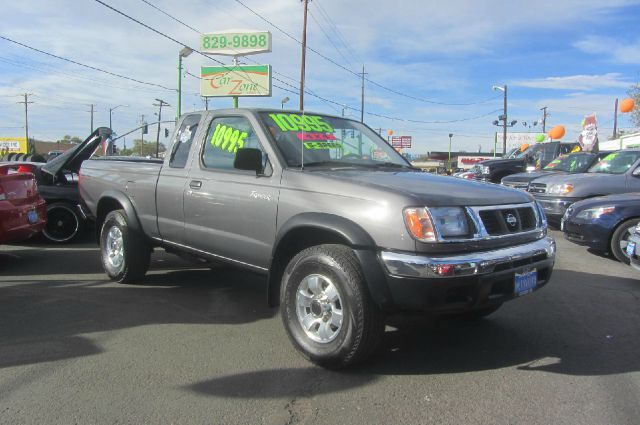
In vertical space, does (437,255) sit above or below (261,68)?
below

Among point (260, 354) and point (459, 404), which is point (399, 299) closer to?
point (459, 404)

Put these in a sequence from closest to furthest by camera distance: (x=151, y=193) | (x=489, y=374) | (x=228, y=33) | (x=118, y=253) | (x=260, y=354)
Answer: (x=489, y=374) → (x=260, y=354) → (x=151, y=193) → (x=118, y=253) → (x=228, y=33)

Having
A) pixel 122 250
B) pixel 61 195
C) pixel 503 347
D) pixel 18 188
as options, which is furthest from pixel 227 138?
pixel 61 195

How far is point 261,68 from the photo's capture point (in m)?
32.9

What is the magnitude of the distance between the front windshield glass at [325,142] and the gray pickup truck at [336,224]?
2 centimetres

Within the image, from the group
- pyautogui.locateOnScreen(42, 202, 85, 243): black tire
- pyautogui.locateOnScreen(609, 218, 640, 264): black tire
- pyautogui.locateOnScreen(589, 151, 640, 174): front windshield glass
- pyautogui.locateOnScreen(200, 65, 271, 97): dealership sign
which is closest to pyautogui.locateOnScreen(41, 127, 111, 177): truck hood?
pyautogui.locateOnScreen(42, 202, 85, 243): black tire

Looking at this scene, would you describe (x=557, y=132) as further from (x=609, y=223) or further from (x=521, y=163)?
(x=609, y=223)

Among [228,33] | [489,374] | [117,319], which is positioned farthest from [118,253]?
[228,33]

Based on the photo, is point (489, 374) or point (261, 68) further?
point (261, 68)

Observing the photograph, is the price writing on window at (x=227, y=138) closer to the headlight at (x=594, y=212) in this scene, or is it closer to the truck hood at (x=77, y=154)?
the truck hood at (x=77, y=154)

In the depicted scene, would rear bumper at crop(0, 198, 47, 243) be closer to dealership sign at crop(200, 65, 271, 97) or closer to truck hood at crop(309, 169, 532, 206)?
truck hood at crop(309, 169, 532, 206)

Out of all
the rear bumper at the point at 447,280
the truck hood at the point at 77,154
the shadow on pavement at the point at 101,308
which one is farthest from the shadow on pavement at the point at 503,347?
the truck hood at the point at 77,154

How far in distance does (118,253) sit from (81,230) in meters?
3.38

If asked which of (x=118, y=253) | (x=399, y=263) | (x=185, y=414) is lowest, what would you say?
(x=185, y=414)
